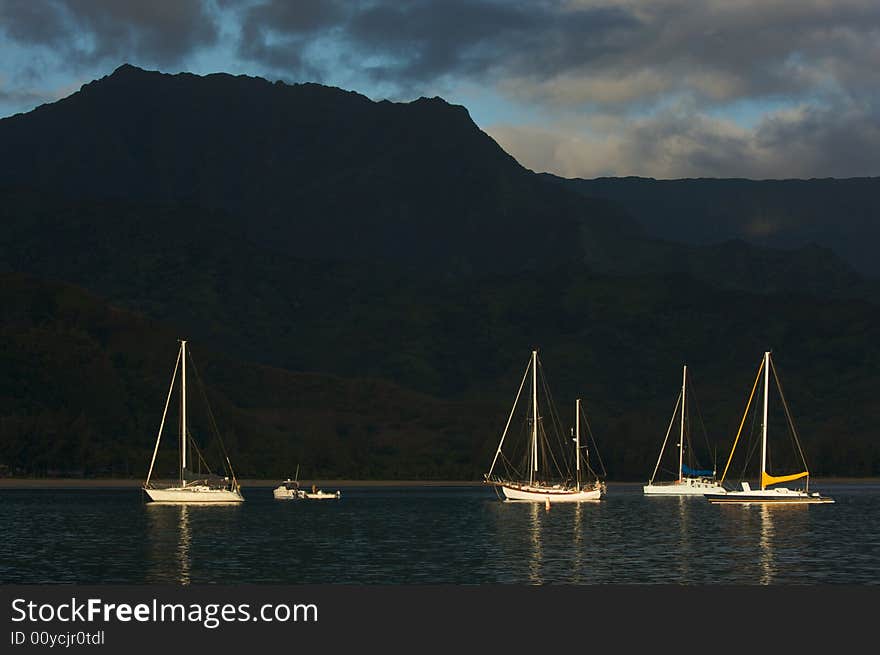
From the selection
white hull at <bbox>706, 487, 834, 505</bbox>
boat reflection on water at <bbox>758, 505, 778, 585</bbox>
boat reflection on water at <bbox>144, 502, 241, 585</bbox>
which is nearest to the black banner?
boat reflection on water at <bbox>144, 502, 241, 585</bbox>

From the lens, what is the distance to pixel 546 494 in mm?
173750

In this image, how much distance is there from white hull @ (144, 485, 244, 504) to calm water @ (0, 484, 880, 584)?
146 centimetres

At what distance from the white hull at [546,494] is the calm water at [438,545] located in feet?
8.64

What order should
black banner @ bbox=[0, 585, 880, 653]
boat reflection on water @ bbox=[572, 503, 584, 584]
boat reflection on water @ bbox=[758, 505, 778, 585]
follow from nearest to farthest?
black banner @ bbox=[0, 585, 880, 653]
boat reflection on water @ bbox=[758, 505, 778, 585]
boat reflection on water @ bbox=[572, 503, 584, 584]

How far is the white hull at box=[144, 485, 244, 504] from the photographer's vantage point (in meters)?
168

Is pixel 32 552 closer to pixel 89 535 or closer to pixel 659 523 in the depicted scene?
pixel 89 535

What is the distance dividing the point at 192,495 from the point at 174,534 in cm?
4906

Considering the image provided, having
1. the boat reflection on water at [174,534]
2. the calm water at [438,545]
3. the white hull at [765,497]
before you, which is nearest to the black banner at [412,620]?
the boat reflection on water at [174,534]

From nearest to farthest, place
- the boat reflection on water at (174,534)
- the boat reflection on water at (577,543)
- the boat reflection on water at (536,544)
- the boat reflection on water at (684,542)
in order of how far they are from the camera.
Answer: the boat reflection on water at (536,544) → the boat reflection on water at (174,534) → the boat reflection on water at (577,543) → the boat reflection on water at (684,542)

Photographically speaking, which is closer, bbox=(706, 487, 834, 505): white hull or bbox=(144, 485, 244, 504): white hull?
bbox=(144, 485, 244, 504): white hull

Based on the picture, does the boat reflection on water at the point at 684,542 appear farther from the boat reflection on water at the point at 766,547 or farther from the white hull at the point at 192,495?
the white hull at the point at 192,495

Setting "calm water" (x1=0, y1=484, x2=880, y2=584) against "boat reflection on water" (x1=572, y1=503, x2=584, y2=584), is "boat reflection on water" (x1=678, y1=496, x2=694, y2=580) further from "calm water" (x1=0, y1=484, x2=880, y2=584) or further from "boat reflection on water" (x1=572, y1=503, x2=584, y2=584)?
"boat reflection on water" (x1=572, y1=503, x2=584, y2=584)

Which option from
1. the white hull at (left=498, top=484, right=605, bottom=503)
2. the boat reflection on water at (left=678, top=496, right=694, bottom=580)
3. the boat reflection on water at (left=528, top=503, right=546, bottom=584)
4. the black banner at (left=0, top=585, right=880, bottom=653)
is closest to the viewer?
the black banner at (left=0, top=585, right=880, bottom=653)

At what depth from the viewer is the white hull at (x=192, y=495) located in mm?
167500
